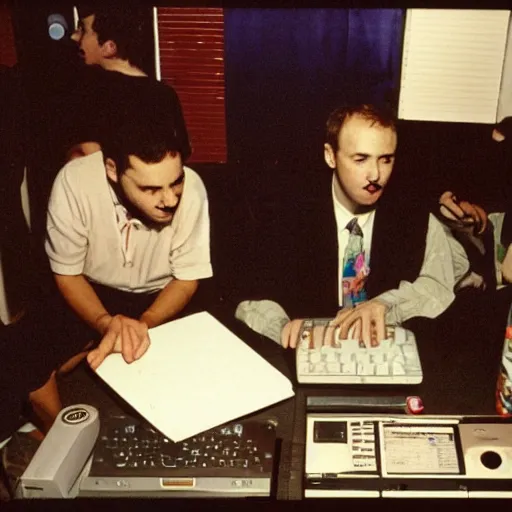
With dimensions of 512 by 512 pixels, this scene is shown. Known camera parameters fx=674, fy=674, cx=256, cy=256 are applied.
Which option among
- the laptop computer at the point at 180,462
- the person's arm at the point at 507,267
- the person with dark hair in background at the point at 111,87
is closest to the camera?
the laptop computer at the point at 180,462

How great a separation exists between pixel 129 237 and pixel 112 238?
1.5 inches

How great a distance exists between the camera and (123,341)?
1.47 metres

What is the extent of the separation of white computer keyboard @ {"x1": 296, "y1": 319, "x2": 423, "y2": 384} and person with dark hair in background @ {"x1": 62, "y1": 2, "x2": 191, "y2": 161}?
0.52 meters

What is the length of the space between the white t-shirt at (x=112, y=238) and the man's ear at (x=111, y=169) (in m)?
0.01

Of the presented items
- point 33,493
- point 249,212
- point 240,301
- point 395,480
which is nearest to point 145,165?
point 249,212

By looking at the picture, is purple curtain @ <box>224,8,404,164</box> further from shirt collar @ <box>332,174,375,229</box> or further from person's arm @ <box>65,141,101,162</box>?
person's arm @ <box>65,141,101,162</box>

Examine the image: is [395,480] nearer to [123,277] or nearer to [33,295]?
[123,277]

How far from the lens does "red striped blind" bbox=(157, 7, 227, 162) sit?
140 cm

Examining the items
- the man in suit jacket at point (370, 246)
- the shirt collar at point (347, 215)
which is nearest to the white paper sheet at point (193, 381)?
the man in suit jacket at point (370, 246)

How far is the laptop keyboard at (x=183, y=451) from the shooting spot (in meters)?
1.31

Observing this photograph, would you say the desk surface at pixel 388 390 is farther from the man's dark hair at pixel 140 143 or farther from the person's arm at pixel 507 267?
the man's dark hair at pixel 140 143

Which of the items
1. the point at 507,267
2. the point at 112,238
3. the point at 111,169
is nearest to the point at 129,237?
the point at 112,238

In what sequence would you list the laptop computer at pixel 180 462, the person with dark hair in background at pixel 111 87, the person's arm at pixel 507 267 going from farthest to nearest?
the person's arm at pixel 507 267 < the person with dark hair in background at pixel 111 87 < the laptop computer at pixel 180 462

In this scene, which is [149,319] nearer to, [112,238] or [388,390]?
[112,238]
